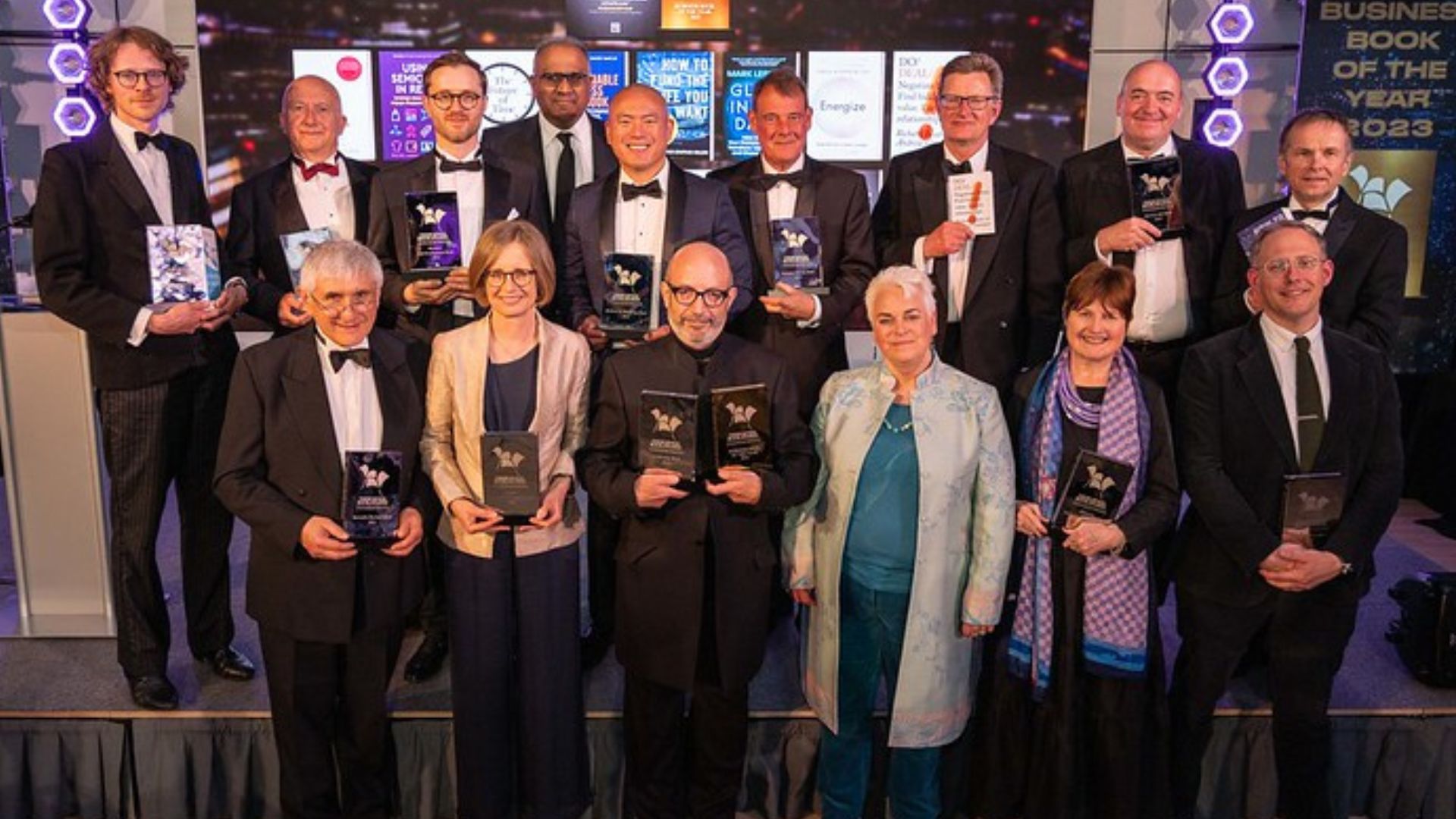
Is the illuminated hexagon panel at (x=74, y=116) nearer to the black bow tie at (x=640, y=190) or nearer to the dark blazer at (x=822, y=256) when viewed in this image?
the black bow tie at (x=640, y=190)

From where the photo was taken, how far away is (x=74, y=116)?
4.38 meters

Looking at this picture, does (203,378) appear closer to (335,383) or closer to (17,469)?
(335,383)

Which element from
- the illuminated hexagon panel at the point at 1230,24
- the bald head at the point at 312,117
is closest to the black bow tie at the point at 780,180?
the bald head at the point at 312,117

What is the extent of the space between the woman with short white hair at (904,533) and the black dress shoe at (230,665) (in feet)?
6.94

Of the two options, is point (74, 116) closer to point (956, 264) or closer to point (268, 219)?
point (268, 219)

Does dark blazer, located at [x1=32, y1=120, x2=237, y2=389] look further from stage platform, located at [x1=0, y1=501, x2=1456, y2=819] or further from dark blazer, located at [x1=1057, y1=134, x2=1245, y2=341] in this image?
dark blazer, located at [x1=1057, y1=134, x2=1245, y2=341]

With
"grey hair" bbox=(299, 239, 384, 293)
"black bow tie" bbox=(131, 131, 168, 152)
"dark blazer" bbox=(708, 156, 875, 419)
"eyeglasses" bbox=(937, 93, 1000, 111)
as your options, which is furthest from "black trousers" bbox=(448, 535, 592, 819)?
"eyeglasses" bbox=(937, 93, 1000, 111)

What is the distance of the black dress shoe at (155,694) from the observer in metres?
3.98

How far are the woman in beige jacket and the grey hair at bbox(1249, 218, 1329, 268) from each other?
2.00 metres

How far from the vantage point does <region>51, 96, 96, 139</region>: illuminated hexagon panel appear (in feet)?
14.3

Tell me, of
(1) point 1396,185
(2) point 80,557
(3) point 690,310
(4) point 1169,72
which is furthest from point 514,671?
(1) point 1396,185

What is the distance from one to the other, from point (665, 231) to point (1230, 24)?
3.46 meters

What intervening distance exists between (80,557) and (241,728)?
4.14 ft

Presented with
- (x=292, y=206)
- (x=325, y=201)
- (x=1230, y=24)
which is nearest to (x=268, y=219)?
(x=292, y=206)
